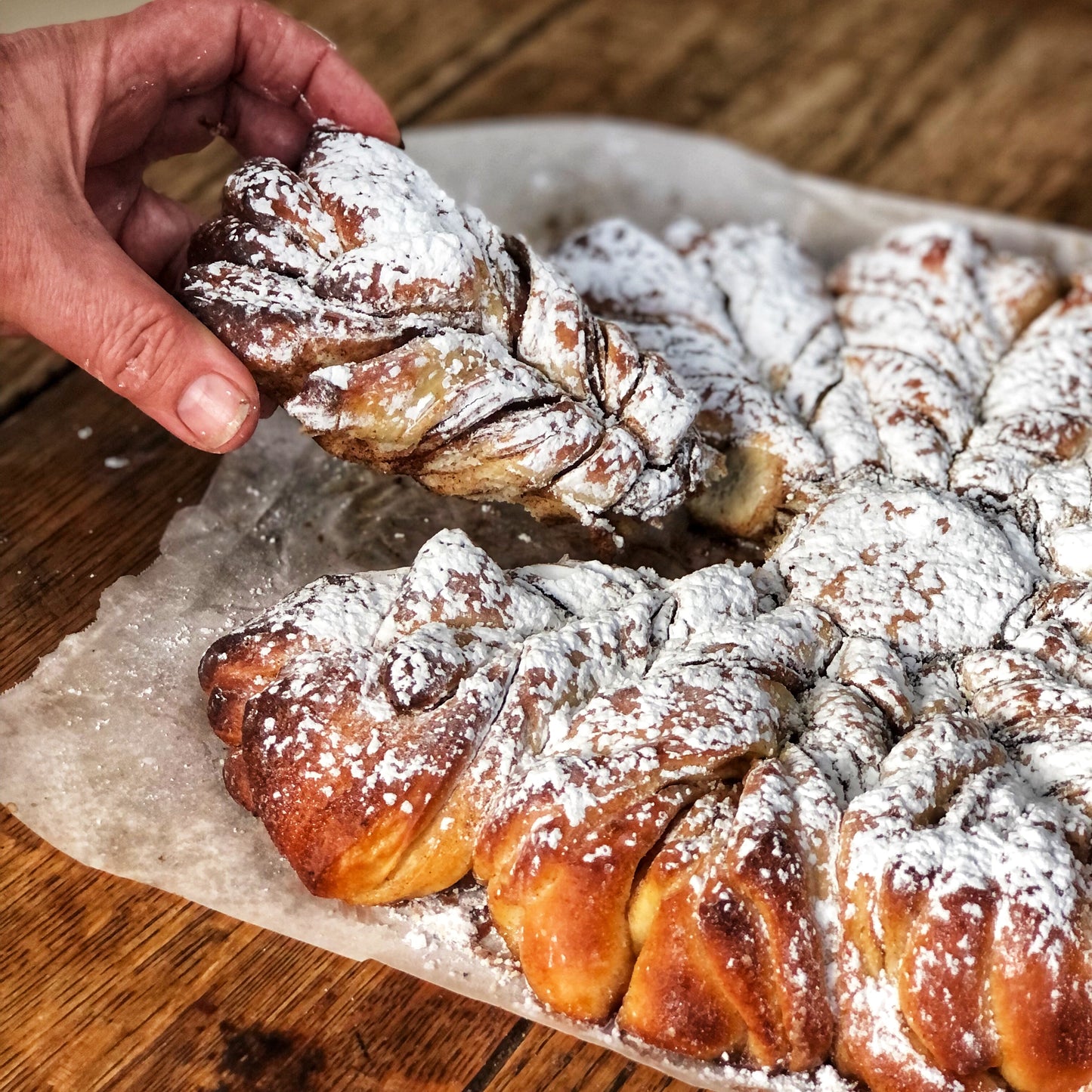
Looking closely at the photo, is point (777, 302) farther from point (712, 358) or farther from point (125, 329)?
point (125, 329)

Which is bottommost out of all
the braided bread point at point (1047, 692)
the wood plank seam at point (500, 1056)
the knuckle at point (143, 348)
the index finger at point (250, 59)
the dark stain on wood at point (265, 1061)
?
the dark stain on wood at point (265, 1061)

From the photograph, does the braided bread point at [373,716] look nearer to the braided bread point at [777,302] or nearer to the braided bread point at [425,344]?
the braided bread point at [425,344]

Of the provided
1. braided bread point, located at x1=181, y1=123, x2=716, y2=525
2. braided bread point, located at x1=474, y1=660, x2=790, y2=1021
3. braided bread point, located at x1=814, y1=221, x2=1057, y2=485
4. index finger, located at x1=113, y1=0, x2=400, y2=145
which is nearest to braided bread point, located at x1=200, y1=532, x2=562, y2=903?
braided bread point, located at x1=474, y1=660, x2=790, y2=1021

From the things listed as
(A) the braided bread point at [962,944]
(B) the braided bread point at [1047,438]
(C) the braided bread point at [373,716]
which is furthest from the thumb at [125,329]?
(B) the braided bread point at [1047,438]

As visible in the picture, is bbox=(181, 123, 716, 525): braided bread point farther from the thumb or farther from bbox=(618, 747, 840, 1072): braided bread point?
bbox=(618, 747, 840, 1072): braided bread point

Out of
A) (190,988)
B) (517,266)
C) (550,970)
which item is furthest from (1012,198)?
(190,988)
